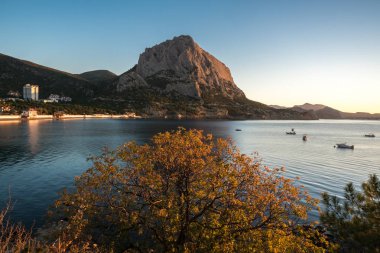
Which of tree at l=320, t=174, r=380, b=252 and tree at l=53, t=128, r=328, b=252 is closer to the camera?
tree at l=320, t=174, r=380, b=252

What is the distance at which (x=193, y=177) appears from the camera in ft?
70.4

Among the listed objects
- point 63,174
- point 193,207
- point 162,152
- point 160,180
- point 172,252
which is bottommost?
point 63,174

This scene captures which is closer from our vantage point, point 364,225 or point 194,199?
point 364,225

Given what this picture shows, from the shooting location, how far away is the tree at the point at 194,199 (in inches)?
744

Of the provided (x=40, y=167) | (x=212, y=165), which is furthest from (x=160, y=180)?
(x=40, y=167)

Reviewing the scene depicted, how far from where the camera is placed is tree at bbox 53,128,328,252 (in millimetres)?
18906

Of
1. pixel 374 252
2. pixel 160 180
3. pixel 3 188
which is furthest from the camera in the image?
pixel 3 188

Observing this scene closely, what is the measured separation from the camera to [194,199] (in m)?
21.0

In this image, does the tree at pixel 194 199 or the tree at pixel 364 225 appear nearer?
the tree at pixel 364 225

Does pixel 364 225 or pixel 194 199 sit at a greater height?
pixel 194 199

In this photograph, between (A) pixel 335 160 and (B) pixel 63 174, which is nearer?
(B) pixel 63 174

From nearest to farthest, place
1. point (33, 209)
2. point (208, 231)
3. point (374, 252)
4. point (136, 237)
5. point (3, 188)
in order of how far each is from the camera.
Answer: point (374, 252) → point (208, 231) → point (136, 237) → point (33, 209) → point (3, 188)

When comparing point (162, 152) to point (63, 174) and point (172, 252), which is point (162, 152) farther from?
point (63, 174)

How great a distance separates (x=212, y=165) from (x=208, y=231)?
16.0 ft
